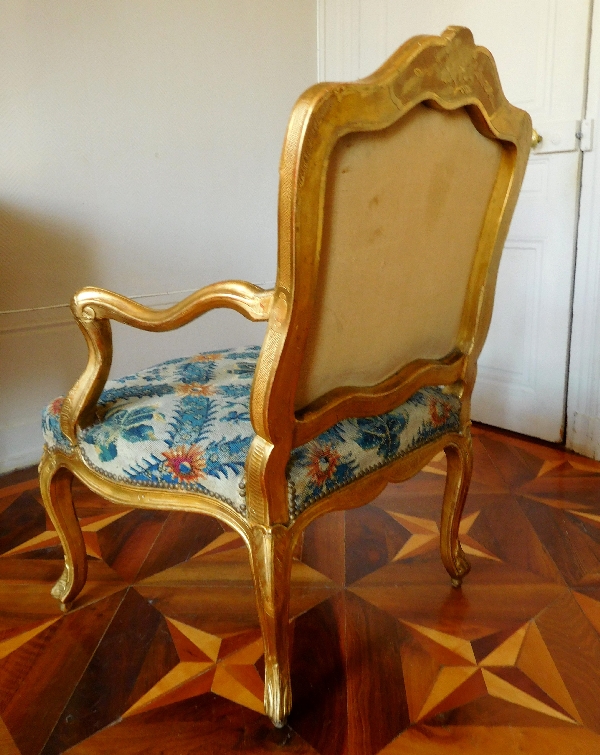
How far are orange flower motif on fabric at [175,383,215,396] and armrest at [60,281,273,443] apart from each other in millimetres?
118

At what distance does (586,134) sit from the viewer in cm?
161

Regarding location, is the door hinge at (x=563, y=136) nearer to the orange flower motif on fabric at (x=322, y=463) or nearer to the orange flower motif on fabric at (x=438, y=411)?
the orange flower motif on fabric at (x=438, y=411)

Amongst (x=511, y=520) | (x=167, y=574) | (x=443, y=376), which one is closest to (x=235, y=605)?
(x=167, y=574)

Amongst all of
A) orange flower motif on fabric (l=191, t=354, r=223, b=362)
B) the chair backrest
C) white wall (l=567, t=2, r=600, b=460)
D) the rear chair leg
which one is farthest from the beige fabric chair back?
white wall (l=567, t=2, r=600, b=460)

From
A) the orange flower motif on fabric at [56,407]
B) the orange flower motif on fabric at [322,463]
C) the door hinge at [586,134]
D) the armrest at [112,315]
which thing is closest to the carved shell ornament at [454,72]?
the armrest at [112,315]

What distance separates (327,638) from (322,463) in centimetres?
40

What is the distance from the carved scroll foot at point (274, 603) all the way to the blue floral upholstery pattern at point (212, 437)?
0.14 ft

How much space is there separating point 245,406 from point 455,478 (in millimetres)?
432

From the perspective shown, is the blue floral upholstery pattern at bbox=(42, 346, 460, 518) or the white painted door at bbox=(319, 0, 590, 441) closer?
the blue floral upholstery pattern at bbox=(42, 346, 460, 518)

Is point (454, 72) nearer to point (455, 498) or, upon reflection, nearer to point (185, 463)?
point (185, 463)

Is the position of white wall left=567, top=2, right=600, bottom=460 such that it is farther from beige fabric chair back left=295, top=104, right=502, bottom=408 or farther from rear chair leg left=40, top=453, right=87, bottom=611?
rear chair leg left=40, top=453, right=87, bottom=611

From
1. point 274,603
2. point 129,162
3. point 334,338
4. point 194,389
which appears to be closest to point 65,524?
point 194,389

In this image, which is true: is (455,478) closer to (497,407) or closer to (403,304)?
(403,304)

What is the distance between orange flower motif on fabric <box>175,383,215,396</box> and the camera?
0.93m
